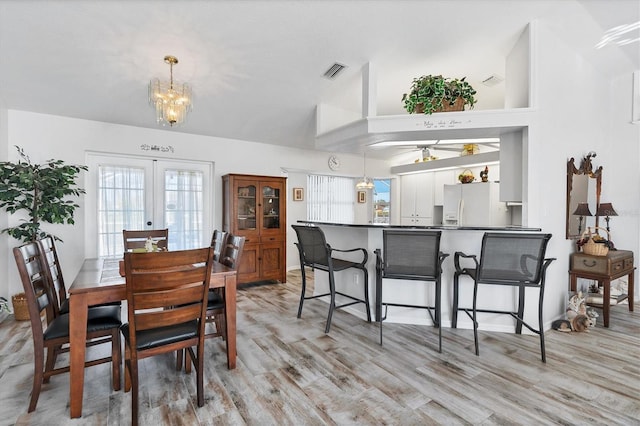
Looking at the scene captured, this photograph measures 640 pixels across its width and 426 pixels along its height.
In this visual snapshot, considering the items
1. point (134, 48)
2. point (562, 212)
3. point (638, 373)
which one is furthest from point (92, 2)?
point (638, 373)

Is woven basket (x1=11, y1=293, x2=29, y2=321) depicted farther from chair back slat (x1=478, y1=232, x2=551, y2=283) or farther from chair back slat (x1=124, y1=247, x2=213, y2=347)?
chair back slat (x1=478, y1=232, x2=551, y2=283)

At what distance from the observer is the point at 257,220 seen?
496cm

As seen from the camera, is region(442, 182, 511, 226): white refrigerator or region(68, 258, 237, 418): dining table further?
region(442, 182, 511, 226): white refrigerator

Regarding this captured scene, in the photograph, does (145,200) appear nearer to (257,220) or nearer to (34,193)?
(34,193)

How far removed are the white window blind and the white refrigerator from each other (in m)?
2.01

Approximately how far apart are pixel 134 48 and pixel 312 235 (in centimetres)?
248

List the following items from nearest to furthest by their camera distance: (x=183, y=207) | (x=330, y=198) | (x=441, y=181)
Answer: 1. (x=183, y=207)
2. (x=441, y=181)
3. (x=330, y=198)

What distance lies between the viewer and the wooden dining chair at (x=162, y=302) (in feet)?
5.66

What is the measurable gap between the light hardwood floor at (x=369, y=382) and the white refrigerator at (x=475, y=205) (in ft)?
8.47

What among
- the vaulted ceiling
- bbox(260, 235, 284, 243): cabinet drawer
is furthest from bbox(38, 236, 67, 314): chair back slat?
bbox(260, 235, 284, 243): cabinet drawer

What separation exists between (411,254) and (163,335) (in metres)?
2.04

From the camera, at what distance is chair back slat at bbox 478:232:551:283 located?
8.44ft

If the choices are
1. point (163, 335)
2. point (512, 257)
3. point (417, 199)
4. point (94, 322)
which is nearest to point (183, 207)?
point (94, 322)

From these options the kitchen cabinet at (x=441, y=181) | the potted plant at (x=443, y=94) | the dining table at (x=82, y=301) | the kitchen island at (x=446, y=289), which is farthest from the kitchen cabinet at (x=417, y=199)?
the dining table at (x=82, y=301)
